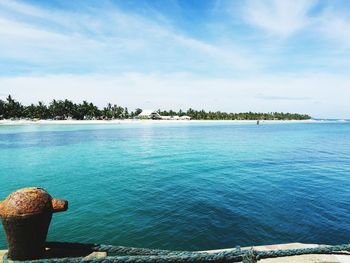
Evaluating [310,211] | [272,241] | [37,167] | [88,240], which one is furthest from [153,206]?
[37,167]

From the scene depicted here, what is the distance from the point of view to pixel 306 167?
25.9 m

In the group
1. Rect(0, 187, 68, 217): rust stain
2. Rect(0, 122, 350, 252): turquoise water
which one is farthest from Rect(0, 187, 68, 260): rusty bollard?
Rect(0, 122, 350, 252): turquoise water

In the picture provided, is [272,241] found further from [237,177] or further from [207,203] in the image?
[237,177]

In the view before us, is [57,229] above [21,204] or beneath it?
beneath

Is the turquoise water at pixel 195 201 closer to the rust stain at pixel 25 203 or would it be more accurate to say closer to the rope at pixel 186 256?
the rope at pixel 186 256

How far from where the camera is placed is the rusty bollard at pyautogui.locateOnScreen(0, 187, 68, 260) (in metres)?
2.77

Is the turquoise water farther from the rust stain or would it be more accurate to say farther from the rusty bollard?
the rust stain

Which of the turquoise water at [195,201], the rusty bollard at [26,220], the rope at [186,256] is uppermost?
the rusty bollard at [26,220]

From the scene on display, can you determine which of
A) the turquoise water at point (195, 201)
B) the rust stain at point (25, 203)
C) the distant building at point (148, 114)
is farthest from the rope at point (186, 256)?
the distant building at point (148, 114)

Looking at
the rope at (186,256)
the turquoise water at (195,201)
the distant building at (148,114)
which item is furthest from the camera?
the distant building at (148,114)

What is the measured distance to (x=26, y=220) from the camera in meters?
2.78

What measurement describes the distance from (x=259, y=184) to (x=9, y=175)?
21.7 metres

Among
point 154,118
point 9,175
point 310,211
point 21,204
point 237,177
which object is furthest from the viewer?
point 154,118

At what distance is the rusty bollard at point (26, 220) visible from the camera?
2766mm
